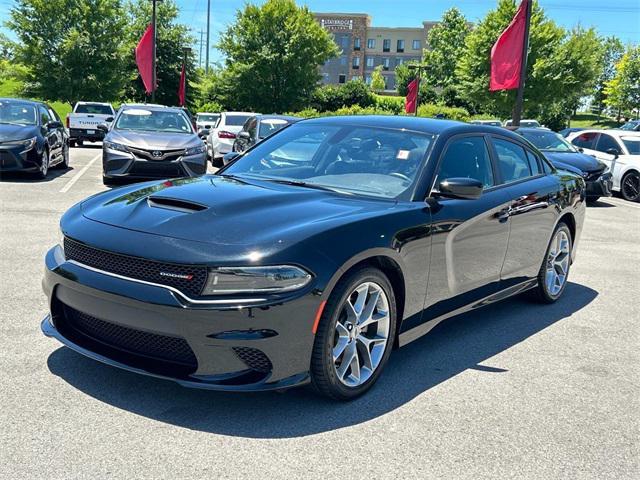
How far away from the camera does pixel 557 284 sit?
598 centimetres

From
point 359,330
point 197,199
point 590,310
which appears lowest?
point 590,310

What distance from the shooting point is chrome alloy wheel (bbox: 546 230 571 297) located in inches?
230

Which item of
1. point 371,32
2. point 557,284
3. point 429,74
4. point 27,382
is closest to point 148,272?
point 27,382

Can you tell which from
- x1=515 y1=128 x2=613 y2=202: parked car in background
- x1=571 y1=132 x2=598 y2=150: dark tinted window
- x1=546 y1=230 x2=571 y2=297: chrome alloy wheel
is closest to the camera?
x1=546 y1=230 x2=571 y2=297: chrome alloy wheel

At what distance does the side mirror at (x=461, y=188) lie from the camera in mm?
4094

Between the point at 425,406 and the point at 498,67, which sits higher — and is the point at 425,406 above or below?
below

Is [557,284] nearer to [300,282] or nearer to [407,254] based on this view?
[407,254]

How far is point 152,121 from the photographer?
12.9m

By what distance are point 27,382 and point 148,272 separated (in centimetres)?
104

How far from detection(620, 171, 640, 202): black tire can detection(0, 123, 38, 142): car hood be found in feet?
42.0

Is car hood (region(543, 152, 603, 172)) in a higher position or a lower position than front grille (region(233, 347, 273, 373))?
higher

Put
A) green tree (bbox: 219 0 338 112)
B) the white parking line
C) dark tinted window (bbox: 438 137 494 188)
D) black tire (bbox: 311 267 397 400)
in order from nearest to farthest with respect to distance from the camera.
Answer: black tire (bbox: 311 267 397 400), dark tinted window (bbox: 438 137 494 188), the white parking line, green tree (bbox: 219 0 338 112)

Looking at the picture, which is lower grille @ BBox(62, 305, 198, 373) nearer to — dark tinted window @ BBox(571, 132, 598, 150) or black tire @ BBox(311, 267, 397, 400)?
black tire @ BBox(311, 267, 397, 400)

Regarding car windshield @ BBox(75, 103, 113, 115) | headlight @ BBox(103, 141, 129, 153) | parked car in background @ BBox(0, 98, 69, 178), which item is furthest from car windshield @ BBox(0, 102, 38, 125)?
car windshield @ BBox(75, 103, 113, 115)
